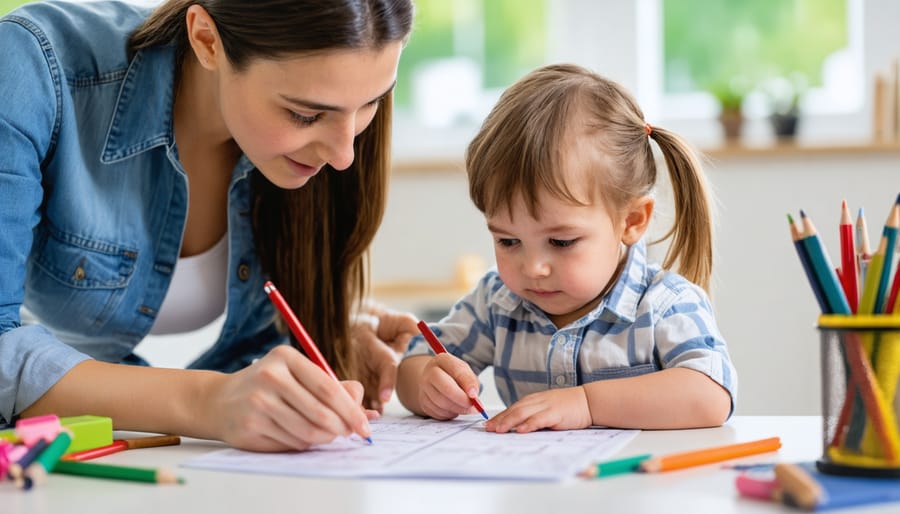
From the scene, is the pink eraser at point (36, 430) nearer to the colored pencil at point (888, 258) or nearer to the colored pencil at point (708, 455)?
the colored pencil at point (708, 455)

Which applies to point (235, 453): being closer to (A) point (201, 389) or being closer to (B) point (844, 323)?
(A) point (201, 389)

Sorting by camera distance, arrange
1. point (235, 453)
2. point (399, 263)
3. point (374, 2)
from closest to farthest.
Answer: point (235, 453) → point (374, 2) → point (399, 263)

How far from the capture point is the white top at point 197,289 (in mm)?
1415

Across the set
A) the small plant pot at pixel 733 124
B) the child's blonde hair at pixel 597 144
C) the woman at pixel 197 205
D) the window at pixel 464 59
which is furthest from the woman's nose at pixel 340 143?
the window at pixel 464 59

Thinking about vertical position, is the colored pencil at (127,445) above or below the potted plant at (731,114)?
below

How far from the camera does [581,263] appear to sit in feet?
3.71

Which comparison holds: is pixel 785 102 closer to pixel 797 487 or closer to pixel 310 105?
pixel 310 105

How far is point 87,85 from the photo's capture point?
1.25 metres

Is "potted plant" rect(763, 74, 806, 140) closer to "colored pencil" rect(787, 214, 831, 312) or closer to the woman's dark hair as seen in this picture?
the woman's dark hair

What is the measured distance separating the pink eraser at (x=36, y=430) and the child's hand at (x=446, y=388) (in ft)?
1.27

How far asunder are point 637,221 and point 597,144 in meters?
0.11

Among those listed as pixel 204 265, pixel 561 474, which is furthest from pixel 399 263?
pixel 561 474

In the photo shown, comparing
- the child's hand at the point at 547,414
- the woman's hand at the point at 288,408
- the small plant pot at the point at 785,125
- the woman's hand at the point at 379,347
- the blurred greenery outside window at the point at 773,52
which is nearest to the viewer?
the woman's hand at the point at 288,408

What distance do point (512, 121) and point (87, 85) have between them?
515 millimetres
